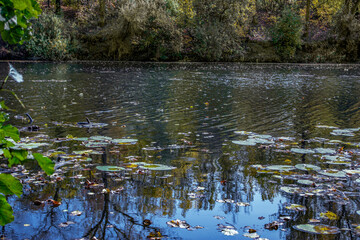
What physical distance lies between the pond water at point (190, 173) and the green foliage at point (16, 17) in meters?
2.04

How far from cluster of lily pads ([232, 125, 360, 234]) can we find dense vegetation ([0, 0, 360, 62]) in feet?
83.1

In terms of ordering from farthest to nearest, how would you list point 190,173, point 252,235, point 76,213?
point 190,173 → point 76,213 → point 252,235

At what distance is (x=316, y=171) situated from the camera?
5055 millimetres

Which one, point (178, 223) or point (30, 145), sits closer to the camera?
point (178, 223)

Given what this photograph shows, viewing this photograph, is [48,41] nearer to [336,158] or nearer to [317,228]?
[336,158]

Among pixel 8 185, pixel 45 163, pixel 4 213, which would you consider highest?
pixel 45 163

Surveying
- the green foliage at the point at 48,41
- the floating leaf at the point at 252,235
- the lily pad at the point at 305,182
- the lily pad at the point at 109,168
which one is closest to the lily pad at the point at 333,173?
the lily pad at the point at 305,182

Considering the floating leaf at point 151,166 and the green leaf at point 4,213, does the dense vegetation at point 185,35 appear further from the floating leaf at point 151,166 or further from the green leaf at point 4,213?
the green leaf at point 4,213

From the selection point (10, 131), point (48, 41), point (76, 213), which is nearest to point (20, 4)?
point (10, 131)

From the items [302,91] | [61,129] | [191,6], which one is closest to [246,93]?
[302,91]

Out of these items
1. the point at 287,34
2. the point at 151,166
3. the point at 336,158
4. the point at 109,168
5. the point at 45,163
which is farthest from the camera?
the point at 287,34

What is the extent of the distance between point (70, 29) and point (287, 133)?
28.9m

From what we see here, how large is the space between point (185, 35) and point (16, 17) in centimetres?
3241

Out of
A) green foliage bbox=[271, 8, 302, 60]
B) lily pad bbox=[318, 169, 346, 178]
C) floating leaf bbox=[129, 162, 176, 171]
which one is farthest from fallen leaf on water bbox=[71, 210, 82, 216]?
green foliage bbox=[271, 8, 302, 60]
